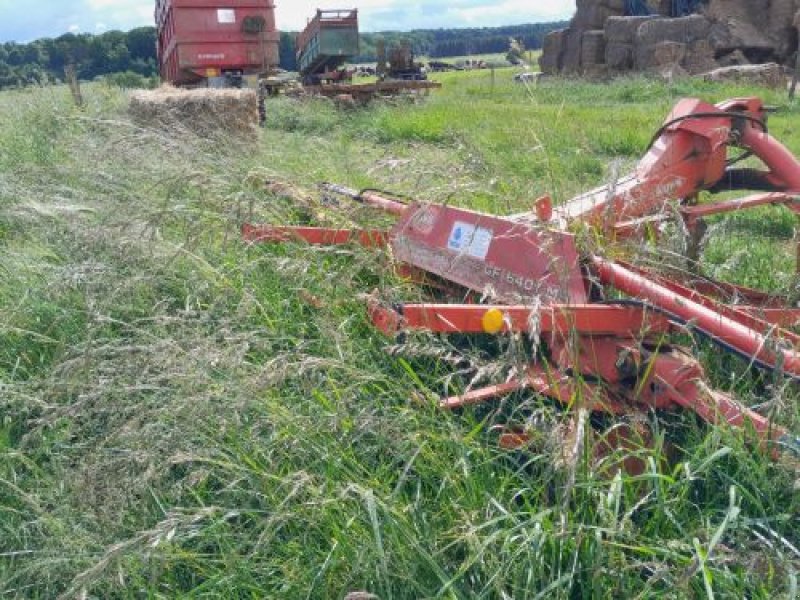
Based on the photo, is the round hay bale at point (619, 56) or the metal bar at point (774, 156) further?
the round hay bale at point (619, 56)

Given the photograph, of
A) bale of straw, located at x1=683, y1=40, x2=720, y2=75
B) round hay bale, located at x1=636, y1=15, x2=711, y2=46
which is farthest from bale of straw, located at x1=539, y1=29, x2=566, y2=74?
bale of straw, located at x1=683, y1=40, x2=720, y2=75

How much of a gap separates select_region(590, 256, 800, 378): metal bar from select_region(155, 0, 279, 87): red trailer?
14781 mm

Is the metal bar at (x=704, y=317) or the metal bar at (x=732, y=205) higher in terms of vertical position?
the metal bar at (x=732, y=205)

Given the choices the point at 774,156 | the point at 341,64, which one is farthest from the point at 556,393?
the point at 341,64

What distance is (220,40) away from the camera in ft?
54.2

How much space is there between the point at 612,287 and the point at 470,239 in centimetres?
54

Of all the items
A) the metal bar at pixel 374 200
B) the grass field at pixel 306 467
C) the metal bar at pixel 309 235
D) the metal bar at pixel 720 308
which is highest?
the metal bar at pixel 374 200

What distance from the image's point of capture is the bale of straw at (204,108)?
29.5 feet

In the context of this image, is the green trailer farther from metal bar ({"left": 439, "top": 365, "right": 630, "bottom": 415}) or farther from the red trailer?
metal bar ({"left": 439, "top": 365, "right": 630, "bottom": 415})

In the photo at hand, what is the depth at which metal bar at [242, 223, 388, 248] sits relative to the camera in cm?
347

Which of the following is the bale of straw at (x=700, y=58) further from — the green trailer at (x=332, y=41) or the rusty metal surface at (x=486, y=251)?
the rusty metal surface at (x=486, y=251)

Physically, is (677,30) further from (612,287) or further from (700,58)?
(612,287)

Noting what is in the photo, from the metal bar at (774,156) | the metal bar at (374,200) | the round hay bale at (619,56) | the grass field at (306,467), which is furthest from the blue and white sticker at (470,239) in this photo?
the round hay bale at (619,56)

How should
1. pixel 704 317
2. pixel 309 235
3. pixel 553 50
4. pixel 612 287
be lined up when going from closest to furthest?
pixel 704 317, pixel 612 287, pixel 309 235, pixel 553 50
